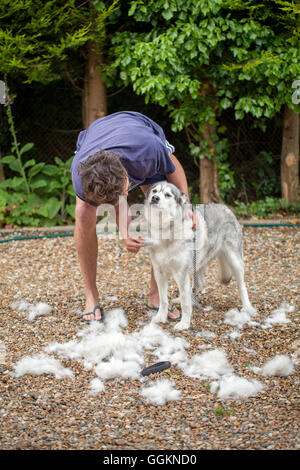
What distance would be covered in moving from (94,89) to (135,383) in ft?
14.0

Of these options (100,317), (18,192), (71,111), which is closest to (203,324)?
(100,317)

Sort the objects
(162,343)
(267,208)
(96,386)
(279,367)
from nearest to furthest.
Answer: (96,386) → (279,367) → (162,343) → (267,208)

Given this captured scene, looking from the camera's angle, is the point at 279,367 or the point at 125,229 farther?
the point at 125,229

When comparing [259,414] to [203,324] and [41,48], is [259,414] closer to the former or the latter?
[203,324]

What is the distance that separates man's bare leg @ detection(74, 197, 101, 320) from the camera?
335cm

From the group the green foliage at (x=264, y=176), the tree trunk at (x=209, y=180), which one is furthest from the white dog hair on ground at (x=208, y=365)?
the green foliage at (x=264, y=176)

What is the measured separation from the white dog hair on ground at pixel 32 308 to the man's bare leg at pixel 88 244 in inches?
12.9

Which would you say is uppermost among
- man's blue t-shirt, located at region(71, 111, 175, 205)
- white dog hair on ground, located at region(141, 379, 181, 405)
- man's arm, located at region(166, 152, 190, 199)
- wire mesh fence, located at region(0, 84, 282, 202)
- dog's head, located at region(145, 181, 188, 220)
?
wire mesh fence, located at region(0, 84, 282, 202)

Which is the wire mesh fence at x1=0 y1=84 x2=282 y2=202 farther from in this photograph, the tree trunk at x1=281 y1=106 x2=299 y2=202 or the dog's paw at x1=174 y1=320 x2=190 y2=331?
the dog's paw at x1=174 y1=320 x2=190 y2=331

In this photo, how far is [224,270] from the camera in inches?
156

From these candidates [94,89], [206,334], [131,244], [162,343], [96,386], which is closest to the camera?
[96,386]

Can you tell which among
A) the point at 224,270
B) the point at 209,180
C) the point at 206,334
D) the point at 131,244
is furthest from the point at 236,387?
the point at 209,180

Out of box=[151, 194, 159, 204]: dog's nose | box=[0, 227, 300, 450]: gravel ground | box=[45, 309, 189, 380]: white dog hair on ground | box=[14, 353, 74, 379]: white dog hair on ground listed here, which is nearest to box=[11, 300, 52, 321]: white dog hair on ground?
box=[0, 227, 300, 450]: gravel ground

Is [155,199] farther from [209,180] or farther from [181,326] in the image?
[209,180]
